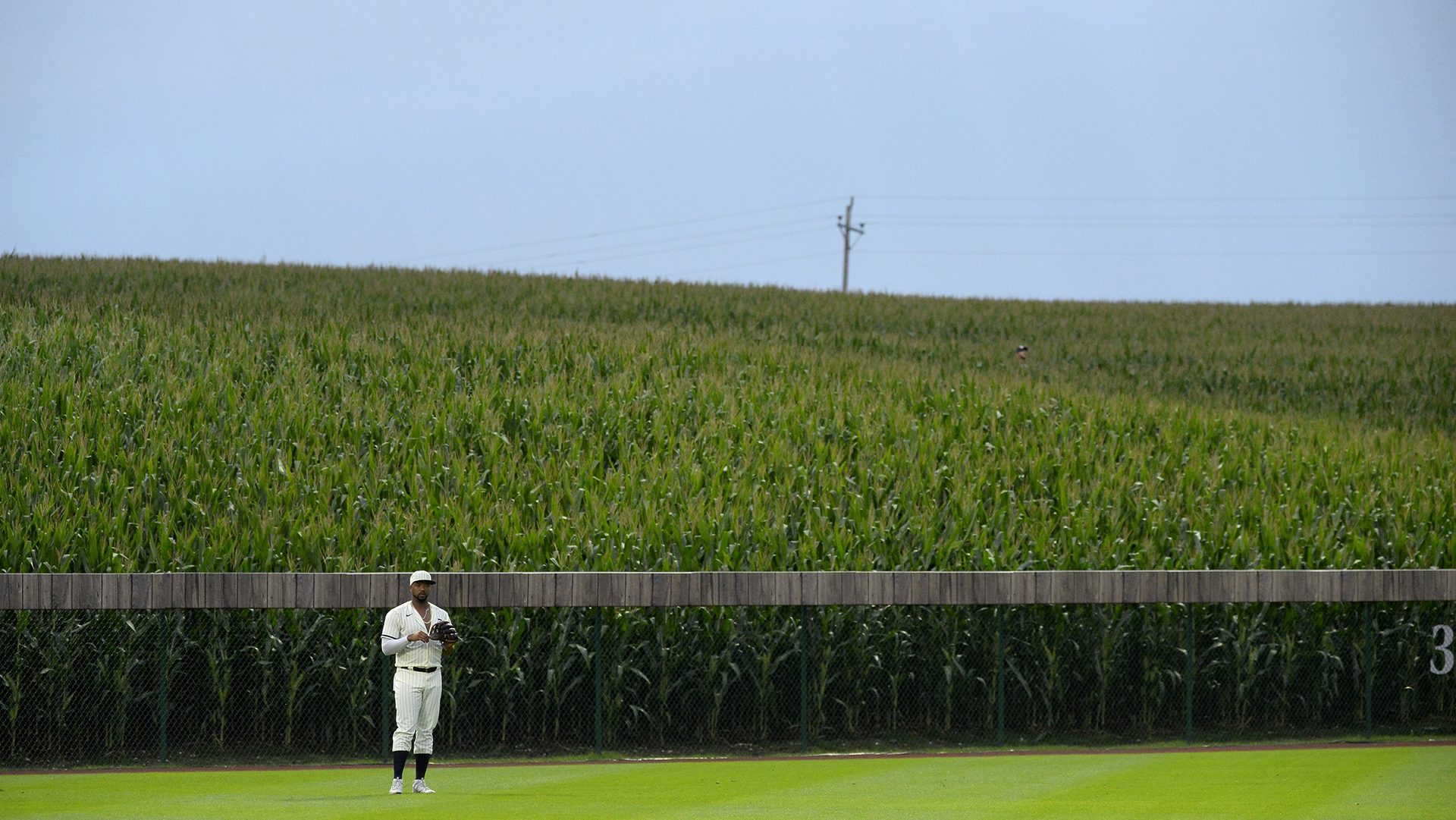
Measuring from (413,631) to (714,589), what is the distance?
5.70 meters

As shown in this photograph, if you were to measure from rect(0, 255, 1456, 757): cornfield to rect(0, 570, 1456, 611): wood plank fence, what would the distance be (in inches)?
33.2

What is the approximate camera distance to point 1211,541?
2156 centimetres

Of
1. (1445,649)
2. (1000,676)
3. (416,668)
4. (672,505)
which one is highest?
(672,505)

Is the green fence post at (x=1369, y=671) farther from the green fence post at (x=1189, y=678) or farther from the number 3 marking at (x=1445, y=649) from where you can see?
the green fence post at (x=1189, y=678)

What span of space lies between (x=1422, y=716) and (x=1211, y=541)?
12.0ft

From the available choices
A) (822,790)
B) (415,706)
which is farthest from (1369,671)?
(415,706)

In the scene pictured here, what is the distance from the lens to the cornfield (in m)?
17.5

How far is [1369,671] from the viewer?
61.7 ft

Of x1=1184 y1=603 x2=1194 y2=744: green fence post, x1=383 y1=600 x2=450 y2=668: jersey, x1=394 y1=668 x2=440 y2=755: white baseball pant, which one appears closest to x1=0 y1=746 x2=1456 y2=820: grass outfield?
x1=394 y1=668 x2=440 y2=755: white baseball pant

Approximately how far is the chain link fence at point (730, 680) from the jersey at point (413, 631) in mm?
4792

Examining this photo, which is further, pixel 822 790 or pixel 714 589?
pixel 714 589

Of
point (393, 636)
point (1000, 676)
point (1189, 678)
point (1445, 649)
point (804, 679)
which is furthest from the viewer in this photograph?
point (1445, 649)

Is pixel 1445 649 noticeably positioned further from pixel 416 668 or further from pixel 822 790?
pixel 416 668

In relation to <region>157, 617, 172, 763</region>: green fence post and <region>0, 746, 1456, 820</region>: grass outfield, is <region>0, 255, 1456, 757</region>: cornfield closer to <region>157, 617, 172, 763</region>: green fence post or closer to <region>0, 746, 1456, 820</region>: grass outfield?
<region>157, 617, 172, 763</region>: green fence post
